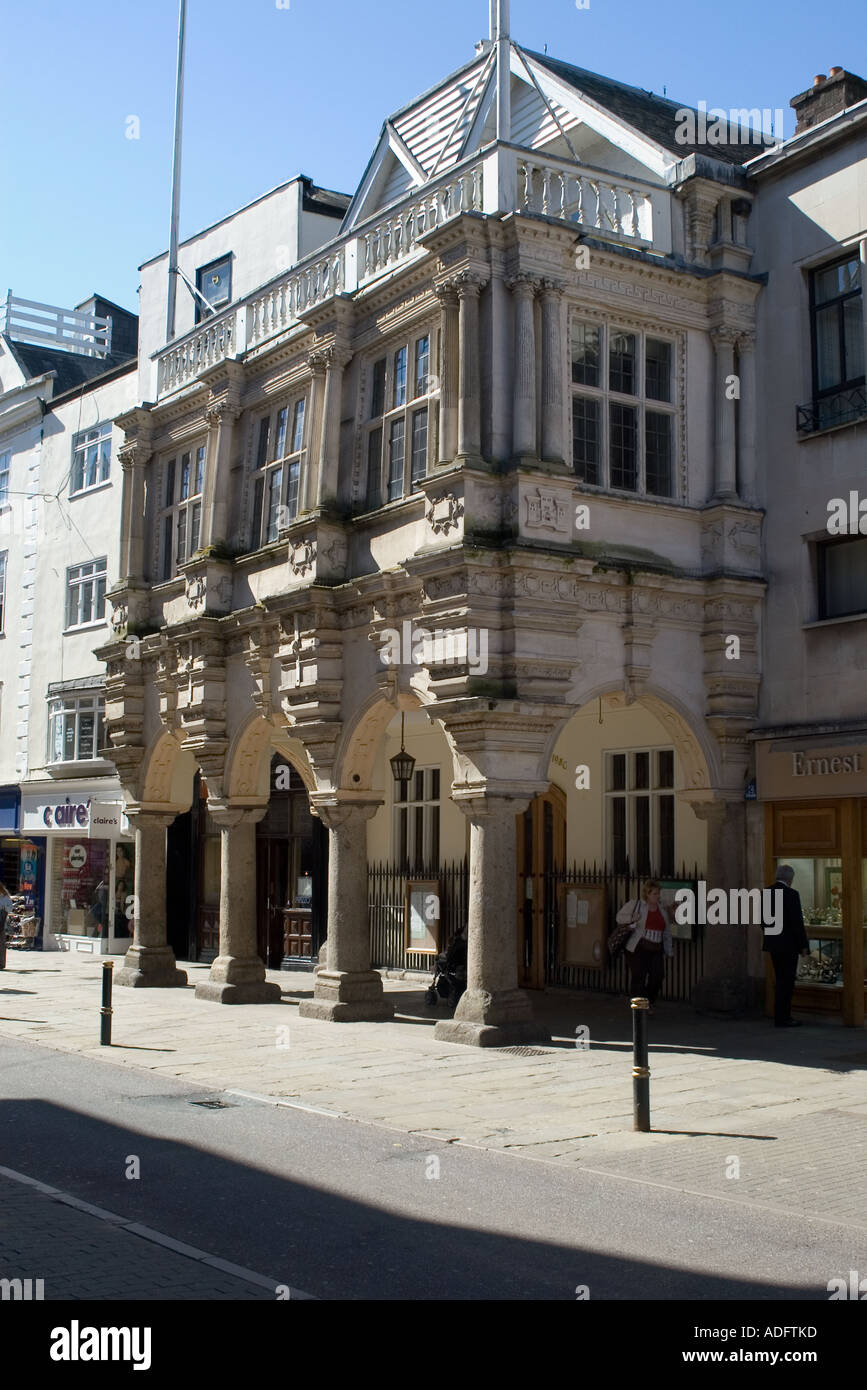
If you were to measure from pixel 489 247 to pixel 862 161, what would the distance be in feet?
15.8

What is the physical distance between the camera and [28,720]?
32562mm

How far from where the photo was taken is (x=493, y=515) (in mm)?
15211

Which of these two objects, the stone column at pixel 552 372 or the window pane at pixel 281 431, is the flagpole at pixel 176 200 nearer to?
the window pane at pixel 281 431

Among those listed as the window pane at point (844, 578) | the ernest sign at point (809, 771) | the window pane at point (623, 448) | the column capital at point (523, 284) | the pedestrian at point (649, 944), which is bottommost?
the pedestrian at point (649, 944)

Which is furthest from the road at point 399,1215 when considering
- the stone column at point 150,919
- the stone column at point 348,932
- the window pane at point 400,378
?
the stone column at point 150,919

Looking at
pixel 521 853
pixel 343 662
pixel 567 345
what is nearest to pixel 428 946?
pixel 521 853

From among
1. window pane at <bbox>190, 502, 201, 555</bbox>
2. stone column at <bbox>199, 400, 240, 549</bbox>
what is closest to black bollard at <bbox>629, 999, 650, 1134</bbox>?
stone column at <bbox>199, 400, 240, 549</bbox>

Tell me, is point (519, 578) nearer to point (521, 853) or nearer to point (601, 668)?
point (601, 668)

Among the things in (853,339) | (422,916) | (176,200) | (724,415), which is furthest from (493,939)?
(176,200)

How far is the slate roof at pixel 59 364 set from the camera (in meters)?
35.6

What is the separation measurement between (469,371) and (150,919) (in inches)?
449

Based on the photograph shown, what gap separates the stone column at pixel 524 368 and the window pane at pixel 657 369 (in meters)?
2.12

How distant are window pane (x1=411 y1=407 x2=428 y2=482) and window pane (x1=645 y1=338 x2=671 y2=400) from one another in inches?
110

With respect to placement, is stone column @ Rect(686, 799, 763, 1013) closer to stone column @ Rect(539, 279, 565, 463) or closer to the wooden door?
the wooden door
